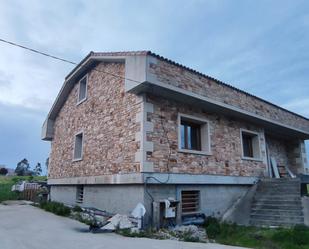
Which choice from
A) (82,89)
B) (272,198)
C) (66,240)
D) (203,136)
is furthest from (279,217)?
(82,89)

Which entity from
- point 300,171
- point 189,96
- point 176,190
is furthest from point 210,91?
point 300,171

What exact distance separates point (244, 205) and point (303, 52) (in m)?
11.3

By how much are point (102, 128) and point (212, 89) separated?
450cm

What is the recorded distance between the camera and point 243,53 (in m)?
17.0

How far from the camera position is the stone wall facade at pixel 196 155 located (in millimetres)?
8438

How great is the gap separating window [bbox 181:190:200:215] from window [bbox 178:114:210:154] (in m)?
1.44

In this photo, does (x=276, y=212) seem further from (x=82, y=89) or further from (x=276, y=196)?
(x=82, y=89)

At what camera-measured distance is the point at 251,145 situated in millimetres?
12836

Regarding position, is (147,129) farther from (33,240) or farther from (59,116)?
(59,116)

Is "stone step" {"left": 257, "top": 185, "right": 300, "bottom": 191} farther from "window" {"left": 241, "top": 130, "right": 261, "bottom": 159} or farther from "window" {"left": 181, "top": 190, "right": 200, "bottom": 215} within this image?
"window" {"left": 181, "top": 190, "right": 200, "bottom": 215}

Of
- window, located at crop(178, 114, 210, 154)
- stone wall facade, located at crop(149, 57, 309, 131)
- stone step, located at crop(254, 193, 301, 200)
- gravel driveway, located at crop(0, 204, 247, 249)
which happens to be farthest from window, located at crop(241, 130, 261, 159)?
gravel driveway, located at crop(0, 204, 247, 249)

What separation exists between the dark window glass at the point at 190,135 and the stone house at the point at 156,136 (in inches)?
1.5

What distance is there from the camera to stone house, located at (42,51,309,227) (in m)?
8.23

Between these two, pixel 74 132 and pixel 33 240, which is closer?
pixel 33 240
